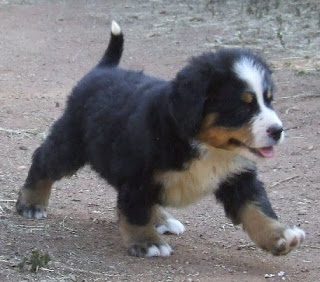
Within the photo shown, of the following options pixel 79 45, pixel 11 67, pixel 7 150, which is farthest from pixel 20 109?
pixel 79 45

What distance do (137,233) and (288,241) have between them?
3.02 feet

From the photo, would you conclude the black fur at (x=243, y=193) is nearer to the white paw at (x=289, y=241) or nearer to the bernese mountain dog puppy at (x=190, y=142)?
the bernese mountain dog puppy at (x=190, y=142)

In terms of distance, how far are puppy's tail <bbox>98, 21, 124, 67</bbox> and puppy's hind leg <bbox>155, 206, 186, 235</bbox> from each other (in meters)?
1.20

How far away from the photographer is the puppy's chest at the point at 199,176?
212 inches

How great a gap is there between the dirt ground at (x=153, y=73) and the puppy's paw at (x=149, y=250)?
5cm

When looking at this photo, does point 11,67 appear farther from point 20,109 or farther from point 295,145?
point 295,145

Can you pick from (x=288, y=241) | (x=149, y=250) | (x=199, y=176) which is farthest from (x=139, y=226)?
(x=288, y=241)

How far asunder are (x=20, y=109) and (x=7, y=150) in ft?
5.22

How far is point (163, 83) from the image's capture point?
19.1 feet

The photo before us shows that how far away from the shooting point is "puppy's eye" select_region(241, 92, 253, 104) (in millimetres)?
5141

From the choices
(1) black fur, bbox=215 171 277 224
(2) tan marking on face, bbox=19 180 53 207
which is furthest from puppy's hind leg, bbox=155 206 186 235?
(2) tan marking on face, bbox=19 180 53 207

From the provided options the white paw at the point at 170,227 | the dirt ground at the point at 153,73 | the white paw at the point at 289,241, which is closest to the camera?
the white paw at the point at 289,241

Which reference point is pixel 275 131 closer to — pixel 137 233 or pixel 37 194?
pixel 137 233

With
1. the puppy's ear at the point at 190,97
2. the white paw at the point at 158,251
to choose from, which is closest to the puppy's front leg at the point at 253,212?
the white paw at the point at 158,251
